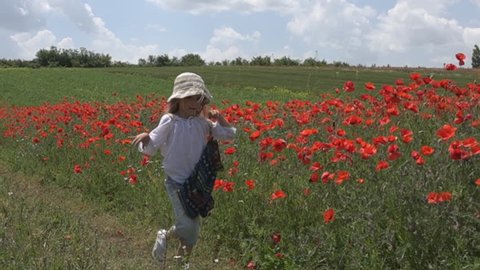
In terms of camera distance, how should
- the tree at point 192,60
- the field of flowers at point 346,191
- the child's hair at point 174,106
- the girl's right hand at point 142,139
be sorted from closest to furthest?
the field of flowers at point 346,191 → the girl's right hand at point 142,139 → the child's hair at point 174,106 → the tree at point 192,60

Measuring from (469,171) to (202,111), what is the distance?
1909 millimetres

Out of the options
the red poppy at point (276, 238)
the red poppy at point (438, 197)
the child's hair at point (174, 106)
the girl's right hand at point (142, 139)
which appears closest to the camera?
the red poppy at point (438, 197)

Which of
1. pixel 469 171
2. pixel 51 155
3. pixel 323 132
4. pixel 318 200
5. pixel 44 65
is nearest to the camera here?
pixel 469 171

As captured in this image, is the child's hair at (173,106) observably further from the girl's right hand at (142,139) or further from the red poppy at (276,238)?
the red poppy at (276,238)

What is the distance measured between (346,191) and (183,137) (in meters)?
1.27

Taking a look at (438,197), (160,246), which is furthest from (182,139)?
(438,197)

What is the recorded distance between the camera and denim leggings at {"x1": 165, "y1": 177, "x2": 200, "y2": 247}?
4691 mm

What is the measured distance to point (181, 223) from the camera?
470cm

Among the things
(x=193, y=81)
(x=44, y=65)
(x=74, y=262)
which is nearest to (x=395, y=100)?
(x=193, y=81)

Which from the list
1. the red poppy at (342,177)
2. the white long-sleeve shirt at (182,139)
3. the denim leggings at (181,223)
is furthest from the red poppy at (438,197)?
the denim leggings at (181,223)

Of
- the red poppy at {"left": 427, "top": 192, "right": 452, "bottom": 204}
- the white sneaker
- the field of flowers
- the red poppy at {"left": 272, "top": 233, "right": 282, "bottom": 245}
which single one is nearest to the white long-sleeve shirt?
the white sneaker

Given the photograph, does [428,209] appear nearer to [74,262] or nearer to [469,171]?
[469,171]

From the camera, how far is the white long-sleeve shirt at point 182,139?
4662 mm

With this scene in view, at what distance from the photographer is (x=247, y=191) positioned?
5598 mm
